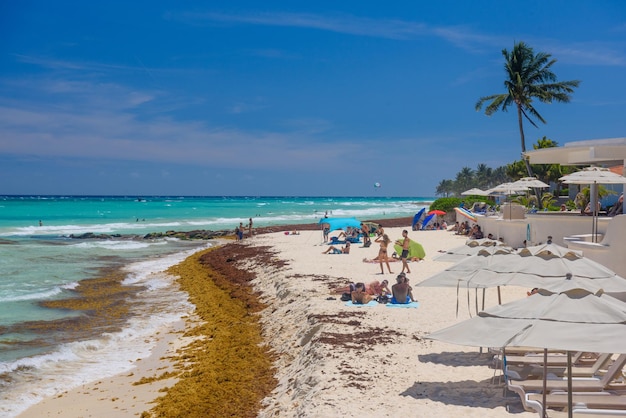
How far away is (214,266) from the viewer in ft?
84.8

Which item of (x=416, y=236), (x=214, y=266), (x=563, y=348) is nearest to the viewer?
(x=563, y=348)

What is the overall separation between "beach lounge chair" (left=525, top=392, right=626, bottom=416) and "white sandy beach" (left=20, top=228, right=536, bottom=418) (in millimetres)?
525

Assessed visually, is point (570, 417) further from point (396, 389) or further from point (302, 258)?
point (302, 258)

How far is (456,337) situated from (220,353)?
23.6 feet

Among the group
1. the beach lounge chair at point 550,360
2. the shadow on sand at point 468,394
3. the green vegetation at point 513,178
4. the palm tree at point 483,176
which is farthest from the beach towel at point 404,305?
the palm tree at point 483,176

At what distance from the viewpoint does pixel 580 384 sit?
6809 mm

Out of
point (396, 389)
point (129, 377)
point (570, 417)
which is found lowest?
point (129, 377)

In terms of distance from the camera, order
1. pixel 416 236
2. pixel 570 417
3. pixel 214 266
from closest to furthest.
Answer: pixel 570 417, pixel 214 266, pixel 416 236

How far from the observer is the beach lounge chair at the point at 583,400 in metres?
6.22

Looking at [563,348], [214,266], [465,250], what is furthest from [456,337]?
[214,266]

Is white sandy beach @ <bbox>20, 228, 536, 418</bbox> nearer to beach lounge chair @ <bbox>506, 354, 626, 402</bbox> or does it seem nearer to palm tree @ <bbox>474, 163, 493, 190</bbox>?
beach lounge chair @ <bbox>506, 354, 626, 402</bbox>

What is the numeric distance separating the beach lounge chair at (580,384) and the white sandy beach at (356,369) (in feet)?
1.16

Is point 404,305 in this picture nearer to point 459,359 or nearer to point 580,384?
point 459,359

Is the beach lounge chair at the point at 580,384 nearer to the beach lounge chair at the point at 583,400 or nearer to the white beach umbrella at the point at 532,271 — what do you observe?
the beach lounge chair at the point at 583,400
